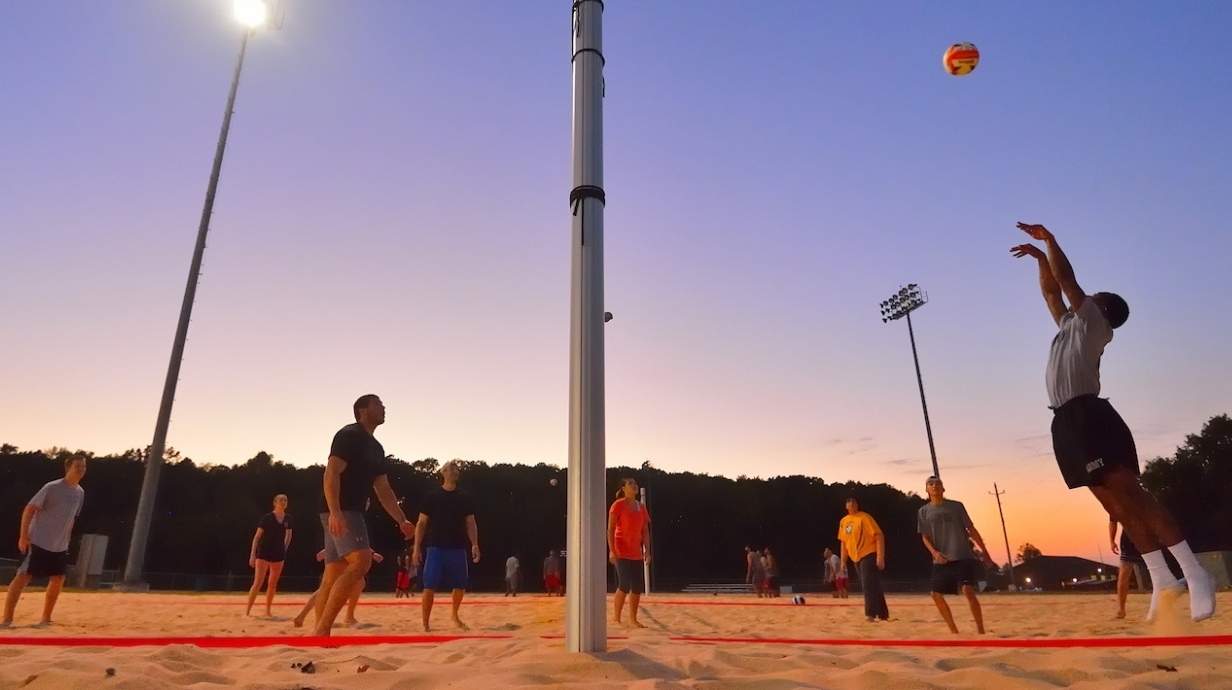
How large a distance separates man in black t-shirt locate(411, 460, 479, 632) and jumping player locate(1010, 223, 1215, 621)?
204 inches

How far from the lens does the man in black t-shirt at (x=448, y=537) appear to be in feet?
23.4

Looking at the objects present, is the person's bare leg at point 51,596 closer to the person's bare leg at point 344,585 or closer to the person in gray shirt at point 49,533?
the person in gray shirt at point 49,533

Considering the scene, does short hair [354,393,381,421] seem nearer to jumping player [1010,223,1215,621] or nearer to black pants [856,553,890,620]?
jumping player [1010,223,1215,621]

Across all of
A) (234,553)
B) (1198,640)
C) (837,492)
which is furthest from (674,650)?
(837,492)

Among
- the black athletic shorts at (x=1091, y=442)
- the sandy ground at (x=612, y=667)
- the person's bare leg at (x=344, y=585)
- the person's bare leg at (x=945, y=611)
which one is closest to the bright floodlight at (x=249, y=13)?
the person's bare leg at (x=344, y=585)

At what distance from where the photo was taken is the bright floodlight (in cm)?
2142

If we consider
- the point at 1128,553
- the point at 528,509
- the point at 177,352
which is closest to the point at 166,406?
the point at 177,352

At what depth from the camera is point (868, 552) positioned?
26.7 feet

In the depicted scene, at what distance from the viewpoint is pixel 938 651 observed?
146 inches

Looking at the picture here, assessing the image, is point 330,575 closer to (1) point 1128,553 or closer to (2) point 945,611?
(2) point 945,611

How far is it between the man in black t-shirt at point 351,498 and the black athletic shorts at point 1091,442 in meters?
3.94

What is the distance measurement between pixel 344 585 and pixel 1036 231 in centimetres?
462

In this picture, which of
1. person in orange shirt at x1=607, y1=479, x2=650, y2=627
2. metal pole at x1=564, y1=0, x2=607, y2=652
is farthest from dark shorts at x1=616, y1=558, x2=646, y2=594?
metal pole at x1=564, y1=0, x2=607, y2=652

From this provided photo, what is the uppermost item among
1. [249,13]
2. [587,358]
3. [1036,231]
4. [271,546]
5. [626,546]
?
[249,13]
